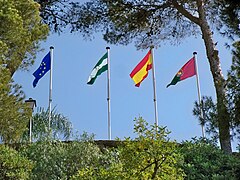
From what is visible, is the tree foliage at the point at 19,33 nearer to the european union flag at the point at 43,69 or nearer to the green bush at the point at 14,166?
the green bush at the point at 14,166

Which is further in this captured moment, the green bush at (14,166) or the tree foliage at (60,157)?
the tree foliage at (60,157)

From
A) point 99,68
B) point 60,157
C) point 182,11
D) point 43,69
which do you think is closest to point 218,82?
point 182,11

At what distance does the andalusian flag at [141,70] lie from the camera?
36.4 feet

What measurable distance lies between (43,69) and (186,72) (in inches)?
134

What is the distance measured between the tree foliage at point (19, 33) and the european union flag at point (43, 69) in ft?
10.5

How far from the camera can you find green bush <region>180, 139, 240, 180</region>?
6.62 meters

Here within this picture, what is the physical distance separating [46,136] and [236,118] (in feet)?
9.72

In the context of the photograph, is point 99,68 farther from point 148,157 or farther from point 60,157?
point 148,157

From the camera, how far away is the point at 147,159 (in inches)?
136

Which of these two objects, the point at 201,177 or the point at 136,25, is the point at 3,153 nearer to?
the point at 201,177

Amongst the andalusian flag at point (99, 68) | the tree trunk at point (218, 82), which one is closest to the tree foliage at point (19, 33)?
the tree trunk at point (218, 82)

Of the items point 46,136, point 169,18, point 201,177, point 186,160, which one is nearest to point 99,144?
point 46,136

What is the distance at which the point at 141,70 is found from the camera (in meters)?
11.2

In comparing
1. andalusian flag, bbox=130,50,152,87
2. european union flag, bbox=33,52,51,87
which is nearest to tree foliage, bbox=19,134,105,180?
european union flag, bbox=33,52,51,87
